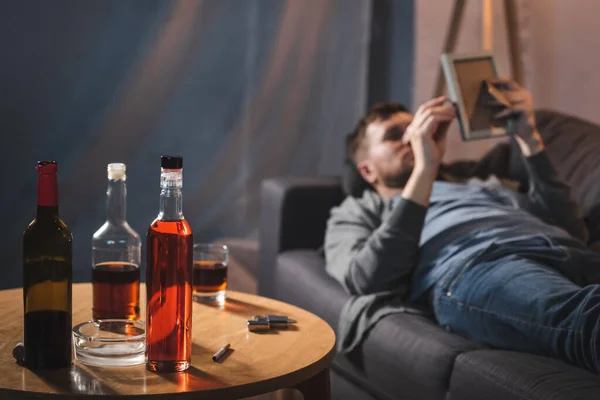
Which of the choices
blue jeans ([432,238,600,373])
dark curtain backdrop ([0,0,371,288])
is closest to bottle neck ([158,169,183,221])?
blue jeans ([432,238,600,373])

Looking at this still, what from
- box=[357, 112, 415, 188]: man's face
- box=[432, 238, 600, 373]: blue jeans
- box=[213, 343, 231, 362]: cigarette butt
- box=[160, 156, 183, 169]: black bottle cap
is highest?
box=[160, 156, 183, 169]: black bottle cap

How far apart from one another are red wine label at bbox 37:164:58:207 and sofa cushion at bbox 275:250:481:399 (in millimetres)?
814

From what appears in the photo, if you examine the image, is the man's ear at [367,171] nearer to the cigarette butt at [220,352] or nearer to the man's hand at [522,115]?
the man's hand at [522,115]

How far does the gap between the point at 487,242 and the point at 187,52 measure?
5.27ft

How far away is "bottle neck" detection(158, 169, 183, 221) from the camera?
114 centimetres

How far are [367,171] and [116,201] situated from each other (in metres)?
1.05

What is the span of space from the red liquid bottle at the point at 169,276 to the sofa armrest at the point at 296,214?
1.36 m

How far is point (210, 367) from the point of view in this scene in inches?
47.3

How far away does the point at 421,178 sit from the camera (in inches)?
77.6

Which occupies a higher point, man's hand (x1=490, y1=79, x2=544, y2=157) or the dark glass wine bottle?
man's hand (x1=490, y1=79, x2=544, y2=157)

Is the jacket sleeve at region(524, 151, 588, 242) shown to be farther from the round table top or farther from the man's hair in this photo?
the round table top

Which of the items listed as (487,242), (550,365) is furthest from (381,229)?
(550,365)

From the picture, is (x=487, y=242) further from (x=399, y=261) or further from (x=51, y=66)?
(x=51, y=66)

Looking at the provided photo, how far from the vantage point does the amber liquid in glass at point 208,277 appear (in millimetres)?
1583
